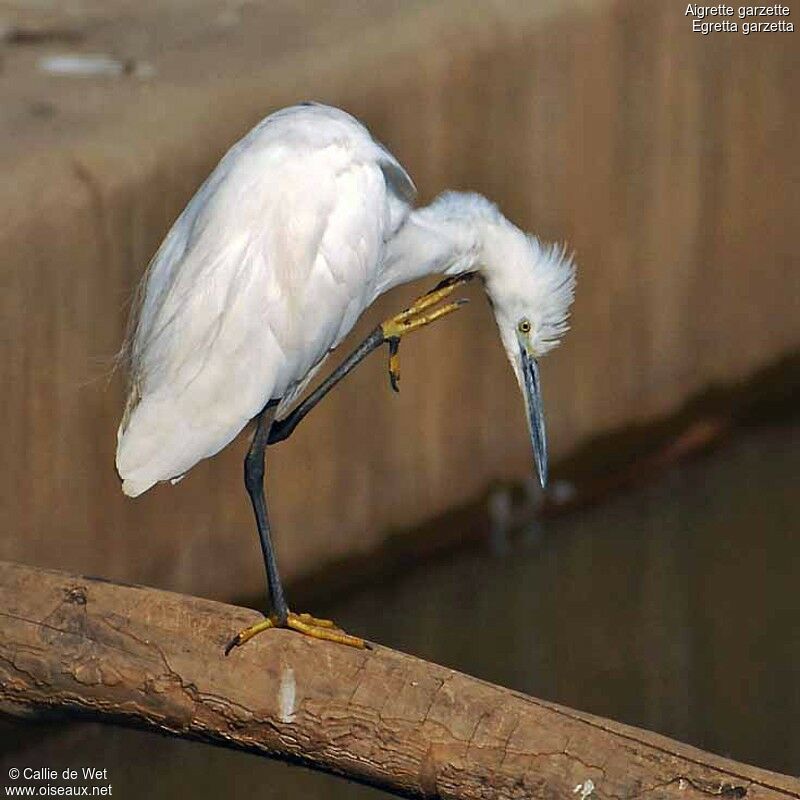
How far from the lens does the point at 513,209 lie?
601cm

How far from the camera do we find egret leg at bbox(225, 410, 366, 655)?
3.15m

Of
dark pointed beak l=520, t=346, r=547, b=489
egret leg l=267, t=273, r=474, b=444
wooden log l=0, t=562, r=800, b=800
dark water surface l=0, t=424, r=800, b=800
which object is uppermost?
egret leg l=267, t=273, r=474, b=444

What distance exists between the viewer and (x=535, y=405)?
13.0 ft

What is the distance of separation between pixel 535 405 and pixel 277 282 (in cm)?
65

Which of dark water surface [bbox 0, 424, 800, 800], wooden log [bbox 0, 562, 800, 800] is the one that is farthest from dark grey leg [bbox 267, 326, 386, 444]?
dark water surface [bbox 0, 424, 800, 800]

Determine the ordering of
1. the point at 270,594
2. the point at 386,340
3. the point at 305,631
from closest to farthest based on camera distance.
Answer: the point at 305,631 < the point at 270,594 < the point at 386,340

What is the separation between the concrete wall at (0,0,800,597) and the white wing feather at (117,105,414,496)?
1.28m

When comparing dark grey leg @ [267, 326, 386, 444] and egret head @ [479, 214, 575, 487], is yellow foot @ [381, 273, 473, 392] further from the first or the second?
egret head @ [479, 214, 575, 487]

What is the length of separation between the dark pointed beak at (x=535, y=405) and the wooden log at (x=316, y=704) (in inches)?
38.2

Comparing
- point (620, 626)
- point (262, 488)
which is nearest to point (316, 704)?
point (262, 488)

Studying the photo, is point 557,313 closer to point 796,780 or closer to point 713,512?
point 796,780

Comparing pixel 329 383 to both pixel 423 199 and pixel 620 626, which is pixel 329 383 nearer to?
pixel 423 199

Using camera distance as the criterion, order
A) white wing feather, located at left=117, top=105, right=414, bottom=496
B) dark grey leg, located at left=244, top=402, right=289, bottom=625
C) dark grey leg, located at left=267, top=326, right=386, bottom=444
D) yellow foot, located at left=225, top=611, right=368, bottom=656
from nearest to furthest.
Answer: yellow foot, located at left=225, top=611, right=368, bottom=656
dark grey leg, located at left=244, top=402, right=289, bottom=625
white wing feather, located at left=117, top=105, right=414, bottom=496
dark grey leg, located at left=267, top=326, right=386, bottom=444

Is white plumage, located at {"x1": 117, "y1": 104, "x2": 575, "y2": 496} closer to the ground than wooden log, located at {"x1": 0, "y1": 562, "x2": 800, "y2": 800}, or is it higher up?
higher up
